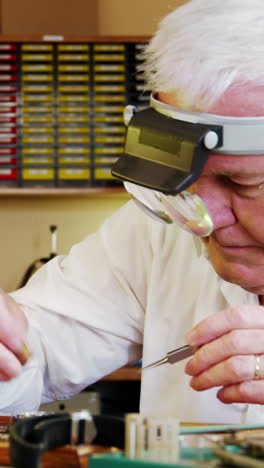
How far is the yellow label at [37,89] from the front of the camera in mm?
3395

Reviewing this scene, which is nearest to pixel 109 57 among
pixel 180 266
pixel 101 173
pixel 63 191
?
pixel 101 173

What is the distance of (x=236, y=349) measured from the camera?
1.19 m

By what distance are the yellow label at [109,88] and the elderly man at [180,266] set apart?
1686 millimetres

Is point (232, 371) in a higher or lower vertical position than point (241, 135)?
lower

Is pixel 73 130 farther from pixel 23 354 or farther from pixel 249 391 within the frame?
pixel 249 391

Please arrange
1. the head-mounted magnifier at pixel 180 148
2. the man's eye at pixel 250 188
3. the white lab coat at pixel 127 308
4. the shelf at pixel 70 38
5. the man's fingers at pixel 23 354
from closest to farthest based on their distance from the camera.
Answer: the head-mounted magnifier at pixel 180 148 → the man's eye at pixel 250 188 → the man's fingers at pixel 23 354 → the white lab coat at pixel 127 308 → the shelf at pixel 70 38

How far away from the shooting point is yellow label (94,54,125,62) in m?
3.39

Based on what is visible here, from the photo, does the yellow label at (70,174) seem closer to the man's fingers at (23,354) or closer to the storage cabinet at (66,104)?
the storage cabinet at (66,104)

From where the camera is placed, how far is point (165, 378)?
166 cm

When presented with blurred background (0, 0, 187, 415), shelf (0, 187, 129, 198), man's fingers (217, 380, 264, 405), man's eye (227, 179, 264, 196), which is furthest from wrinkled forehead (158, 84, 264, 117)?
shelf (0, 187, 129, 198)

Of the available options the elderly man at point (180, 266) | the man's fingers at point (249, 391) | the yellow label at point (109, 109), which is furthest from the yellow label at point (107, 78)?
the man's fingers at point (249, 391)

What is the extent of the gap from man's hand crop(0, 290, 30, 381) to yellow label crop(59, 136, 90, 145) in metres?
2.07

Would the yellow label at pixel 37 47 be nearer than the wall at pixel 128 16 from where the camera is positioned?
Yes

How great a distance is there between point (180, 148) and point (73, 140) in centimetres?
236
